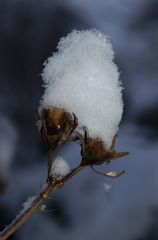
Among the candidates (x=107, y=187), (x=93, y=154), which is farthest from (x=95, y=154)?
(x=107, y=187)

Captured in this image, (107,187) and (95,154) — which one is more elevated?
(107,187)

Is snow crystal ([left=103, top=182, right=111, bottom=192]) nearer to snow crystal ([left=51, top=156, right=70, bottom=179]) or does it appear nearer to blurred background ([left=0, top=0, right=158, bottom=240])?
blurred background ([left=0, top=0, right=158, bottom=240])

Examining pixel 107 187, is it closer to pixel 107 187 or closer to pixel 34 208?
pixel 107 187

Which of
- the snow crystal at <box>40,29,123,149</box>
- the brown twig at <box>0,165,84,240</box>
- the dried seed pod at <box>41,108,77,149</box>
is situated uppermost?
the snow crystal at <box>40,29,123,149</box>

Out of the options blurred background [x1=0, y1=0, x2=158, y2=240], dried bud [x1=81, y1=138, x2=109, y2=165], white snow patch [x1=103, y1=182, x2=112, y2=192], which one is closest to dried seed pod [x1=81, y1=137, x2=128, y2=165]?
dried bud [x1=81, y1=138, x2=109, y2=165]

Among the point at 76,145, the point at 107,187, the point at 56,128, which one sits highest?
the point at 76,145

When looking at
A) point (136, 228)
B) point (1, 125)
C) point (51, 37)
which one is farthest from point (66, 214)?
point (51, 37)
